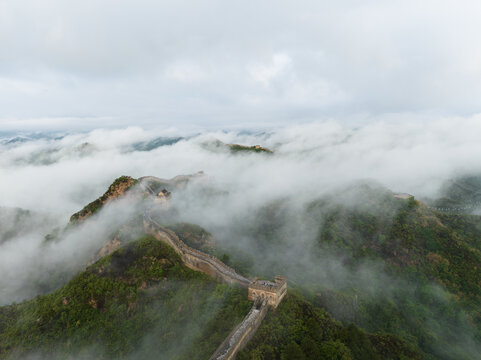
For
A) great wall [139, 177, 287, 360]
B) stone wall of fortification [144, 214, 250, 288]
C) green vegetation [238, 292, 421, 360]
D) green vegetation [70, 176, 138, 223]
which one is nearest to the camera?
great wall [139, 177, 287, 360]

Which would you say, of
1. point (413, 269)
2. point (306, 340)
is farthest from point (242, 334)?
point (413, 269)

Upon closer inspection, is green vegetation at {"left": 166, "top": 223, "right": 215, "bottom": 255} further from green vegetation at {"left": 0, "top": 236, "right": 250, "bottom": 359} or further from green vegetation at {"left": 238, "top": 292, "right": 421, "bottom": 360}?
green vegetation at {"left": 238, "top": 292, "right": 421, "bottom": 360}

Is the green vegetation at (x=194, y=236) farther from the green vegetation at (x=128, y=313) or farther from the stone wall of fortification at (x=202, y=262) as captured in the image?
the green vegetation at (x=128, y=313)

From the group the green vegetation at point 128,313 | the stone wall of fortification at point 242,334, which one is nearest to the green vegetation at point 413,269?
the stone wall of fortification at point 242,334

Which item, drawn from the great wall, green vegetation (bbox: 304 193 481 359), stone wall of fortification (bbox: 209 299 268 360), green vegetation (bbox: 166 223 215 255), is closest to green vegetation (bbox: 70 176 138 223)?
the great wall

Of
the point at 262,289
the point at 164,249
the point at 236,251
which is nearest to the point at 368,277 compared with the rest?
the point at 236,251

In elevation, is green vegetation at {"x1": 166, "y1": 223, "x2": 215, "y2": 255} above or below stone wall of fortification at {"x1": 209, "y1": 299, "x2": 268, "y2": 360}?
below

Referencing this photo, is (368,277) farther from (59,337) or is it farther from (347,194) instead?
(59,337)
